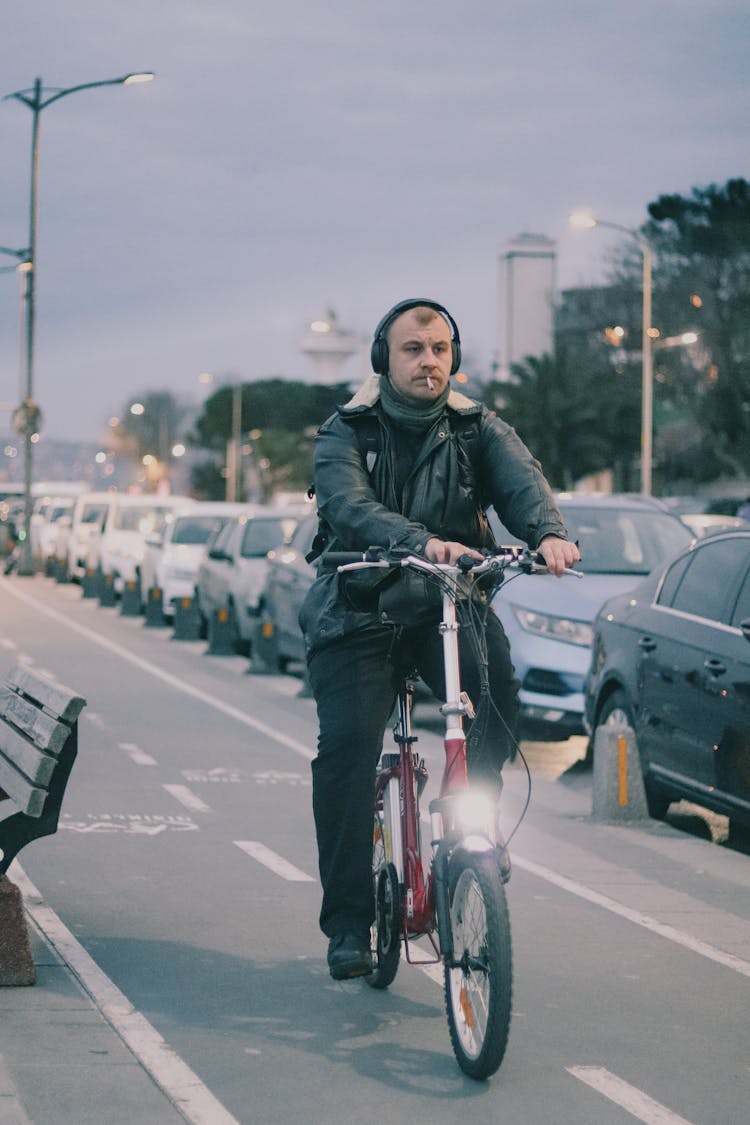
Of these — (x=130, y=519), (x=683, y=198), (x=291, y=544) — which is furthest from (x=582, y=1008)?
(x=683, y=198)

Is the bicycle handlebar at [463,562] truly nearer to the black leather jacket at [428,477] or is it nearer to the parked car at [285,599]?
the black leather jacket at [428,477]

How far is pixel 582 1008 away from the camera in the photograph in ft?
20.6

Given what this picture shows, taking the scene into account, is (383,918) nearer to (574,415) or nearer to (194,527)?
(194,527)

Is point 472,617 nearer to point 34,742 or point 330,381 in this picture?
point 34,742

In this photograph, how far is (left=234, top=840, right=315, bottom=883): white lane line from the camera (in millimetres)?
8477

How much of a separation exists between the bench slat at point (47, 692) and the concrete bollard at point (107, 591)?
2458 cm

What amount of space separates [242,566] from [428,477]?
16704 millimetres

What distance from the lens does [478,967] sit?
5.27m

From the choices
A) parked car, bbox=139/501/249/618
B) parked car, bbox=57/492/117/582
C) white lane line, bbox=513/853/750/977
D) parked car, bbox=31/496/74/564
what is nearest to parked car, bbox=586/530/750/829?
white lane line, bbox=513/853/750/977

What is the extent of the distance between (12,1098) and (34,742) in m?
1.57

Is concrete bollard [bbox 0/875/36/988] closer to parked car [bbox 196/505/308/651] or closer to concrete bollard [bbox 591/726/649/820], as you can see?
concrete bollard [bbox 591/726/649/820]

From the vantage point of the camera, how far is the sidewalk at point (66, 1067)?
5062 mm

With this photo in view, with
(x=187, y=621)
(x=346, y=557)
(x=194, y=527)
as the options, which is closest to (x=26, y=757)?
(x=346, y=557)

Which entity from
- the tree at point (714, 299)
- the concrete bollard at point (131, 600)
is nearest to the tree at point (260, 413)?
the tree at point (714, 299)
